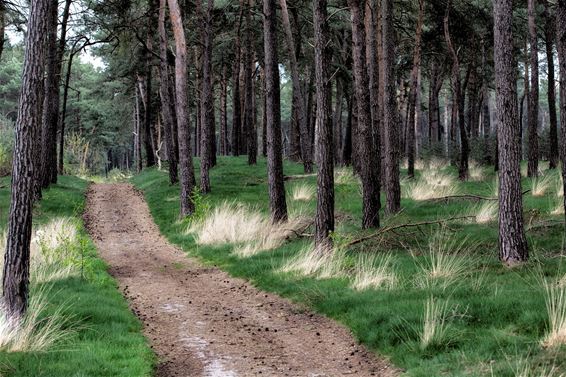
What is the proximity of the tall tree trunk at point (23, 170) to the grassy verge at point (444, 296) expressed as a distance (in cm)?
414

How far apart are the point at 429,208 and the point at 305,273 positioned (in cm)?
685

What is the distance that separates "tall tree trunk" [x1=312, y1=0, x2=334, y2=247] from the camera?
1130cm

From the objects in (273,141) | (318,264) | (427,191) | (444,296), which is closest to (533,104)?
(427,191)

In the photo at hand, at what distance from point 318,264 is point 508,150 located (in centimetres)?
380

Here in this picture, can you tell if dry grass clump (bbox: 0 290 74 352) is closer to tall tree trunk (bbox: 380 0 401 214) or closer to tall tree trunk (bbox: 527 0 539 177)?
tall tree trunk (bbox: 380 0 401 214)

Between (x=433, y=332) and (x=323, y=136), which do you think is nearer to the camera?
(x=433, y=332)

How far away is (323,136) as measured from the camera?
37.3ft

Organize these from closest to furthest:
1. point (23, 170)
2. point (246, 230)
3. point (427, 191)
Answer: point (23, 170), point (246, 230), point (427, 191)

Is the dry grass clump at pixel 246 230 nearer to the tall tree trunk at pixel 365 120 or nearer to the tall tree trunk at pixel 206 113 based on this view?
the tall tree trunk at pixel 365 120

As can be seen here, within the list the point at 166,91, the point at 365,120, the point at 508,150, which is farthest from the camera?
the point at 166,91

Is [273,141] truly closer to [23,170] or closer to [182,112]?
[182,112]

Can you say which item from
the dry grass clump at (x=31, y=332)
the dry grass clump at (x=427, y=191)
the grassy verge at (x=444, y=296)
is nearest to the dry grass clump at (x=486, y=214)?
the grassy verge at (x=444, y=296)

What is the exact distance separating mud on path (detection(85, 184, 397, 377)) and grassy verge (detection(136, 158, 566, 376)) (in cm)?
32

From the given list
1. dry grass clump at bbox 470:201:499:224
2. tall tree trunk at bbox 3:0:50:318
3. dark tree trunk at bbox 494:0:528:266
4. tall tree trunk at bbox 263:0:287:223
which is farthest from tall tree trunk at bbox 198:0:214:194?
tall tree trunk at bbox 3:0:50:318
